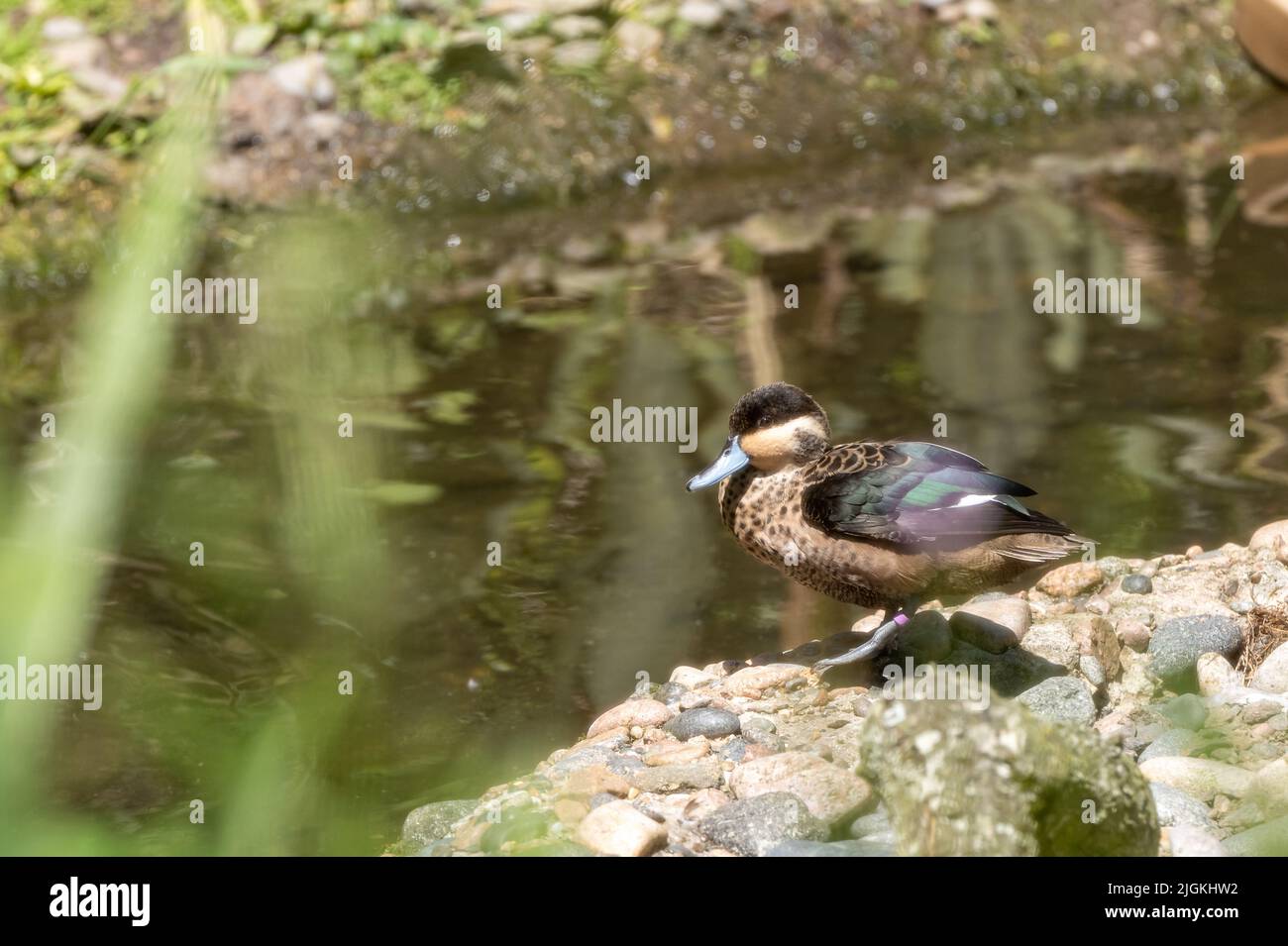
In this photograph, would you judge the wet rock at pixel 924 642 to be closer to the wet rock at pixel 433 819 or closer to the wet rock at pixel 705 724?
the wet rock at pixel 705 724

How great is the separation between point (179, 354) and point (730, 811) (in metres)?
4.63

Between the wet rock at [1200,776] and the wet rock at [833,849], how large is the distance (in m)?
0.62

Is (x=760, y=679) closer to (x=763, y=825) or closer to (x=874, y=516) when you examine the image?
(x=874, y=516)

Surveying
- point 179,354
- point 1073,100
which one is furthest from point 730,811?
point 1073,100

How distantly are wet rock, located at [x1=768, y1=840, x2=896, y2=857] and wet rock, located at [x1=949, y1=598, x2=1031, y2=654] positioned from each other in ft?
3.35

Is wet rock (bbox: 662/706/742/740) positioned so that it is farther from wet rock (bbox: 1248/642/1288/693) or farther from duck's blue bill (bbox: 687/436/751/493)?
wet rock (bbox: 1248/642/1288/693)

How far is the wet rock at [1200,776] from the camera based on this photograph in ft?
9.67

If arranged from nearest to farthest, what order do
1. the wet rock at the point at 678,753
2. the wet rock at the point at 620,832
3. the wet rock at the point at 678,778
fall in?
the wet rock at the point at 620,832 < the wet rock at the point at 678,778 < the wet rock at the point at 678,753

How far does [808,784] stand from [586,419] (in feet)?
9.93

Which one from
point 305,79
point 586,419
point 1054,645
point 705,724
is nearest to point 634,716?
point 705,724

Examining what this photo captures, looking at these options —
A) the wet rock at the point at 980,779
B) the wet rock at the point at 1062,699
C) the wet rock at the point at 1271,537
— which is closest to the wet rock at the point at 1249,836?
the wet rock at the point at 980,779

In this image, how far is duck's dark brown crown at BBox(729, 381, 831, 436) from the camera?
12.2ft

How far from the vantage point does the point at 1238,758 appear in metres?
3.10

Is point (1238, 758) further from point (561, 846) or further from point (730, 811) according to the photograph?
point (561, 846)
